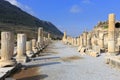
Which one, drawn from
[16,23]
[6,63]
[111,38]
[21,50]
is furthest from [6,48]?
[16,23]

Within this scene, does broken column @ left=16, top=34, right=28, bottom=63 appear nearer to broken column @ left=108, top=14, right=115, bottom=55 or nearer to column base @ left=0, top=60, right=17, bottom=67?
column base @ left=0, top=60, right=17, bottom=67

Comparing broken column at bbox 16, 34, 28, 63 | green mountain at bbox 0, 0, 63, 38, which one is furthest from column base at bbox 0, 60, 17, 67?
green mountain at bbox 0, 0, 63, 38

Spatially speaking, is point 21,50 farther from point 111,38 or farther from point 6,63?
point 111,38

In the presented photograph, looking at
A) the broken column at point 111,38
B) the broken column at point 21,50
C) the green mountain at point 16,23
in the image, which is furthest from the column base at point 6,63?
the green mountain at point 16,23

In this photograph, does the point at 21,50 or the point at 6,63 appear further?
the point at 21,50

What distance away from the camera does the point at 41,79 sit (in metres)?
11.9

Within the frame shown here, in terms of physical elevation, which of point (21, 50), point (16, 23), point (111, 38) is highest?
point (16, 23)

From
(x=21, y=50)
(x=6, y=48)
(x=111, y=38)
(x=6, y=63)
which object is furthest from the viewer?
(x=111, y=38)

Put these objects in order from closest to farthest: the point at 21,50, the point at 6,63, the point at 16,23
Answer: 1. the point at 6,63
2. the point at 21,50
3. the point at 16,23

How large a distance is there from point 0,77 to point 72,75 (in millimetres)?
3642

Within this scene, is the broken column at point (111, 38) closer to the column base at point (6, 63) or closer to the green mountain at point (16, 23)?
the column base at point (6, 63)

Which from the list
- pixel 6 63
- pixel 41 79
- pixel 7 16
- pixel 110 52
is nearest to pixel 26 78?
pixel 41 79

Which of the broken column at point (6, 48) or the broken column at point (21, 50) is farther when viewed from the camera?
the broken column at point (21, 50)

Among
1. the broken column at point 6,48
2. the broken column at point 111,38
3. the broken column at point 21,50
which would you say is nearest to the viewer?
the broken column at point 6,48
